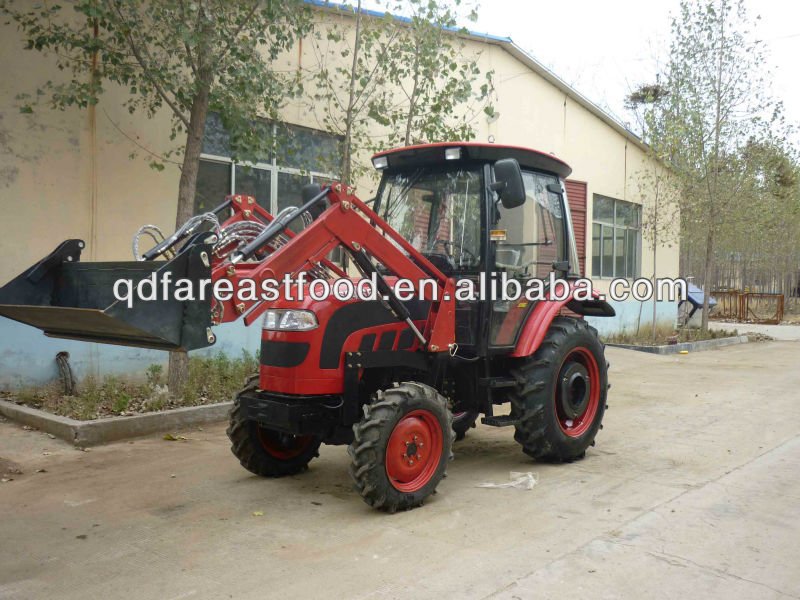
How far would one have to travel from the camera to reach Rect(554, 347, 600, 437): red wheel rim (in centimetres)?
633

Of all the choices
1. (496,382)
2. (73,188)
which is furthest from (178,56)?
(496,382)

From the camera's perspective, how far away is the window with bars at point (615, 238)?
731 inches

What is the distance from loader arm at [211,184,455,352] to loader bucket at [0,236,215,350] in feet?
0.76

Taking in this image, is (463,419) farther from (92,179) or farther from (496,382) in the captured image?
(92,179)

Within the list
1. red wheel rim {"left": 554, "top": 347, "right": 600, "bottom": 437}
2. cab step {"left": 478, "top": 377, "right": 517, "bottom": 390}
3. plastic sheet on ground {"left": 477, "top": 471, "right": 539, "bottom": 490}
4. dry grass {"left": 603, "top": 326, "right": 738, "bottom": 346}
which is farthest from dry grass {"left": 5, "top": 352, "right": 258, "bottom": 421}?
dry grass {"left": 603, "top": 326, "right": 738, "bottom": 346}

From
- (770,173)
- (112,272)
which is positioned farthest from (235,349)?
(770,173)

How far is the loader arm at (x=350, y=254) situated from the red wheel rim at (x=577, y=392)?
4.34 ft

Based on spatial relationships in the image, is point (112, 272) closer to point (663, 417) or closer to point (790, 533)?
point (790, 533)

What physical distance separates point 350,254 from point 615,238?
1563cm

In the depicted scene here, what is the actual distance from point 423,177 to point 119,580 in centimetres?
378

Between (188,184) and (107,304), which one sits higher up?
(188,184)

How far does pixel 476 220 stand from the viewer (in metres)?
5.85

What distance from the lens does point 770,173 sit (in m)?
19.6

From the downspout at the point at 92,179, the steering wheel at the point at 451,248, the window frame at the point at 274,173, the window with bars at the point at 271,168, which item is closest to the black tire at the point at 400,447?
the steering wheel at the point at 451,248
